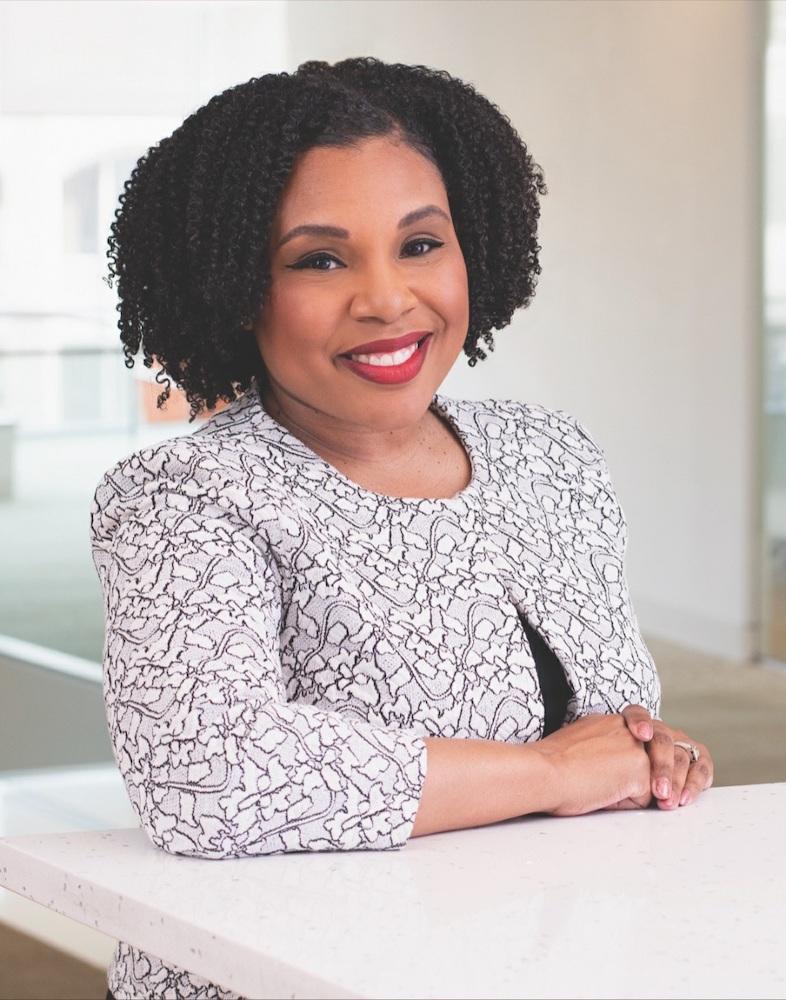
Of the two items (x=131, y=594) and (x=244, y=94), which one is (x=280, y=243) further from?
(x=131, y=594)

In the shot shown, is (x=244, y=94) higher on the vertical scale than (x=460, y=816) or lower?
higher

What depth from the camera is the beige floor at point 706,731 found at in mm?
3660

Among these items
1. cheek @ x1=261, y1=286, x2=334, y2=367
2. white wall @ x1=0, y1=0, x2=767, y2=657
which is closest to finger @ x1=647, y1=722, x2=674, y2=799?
cheek @ x1=261, y1=286, x2=334, y2=367

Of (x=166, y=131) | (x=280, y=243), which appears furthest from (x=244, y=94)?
(x=166, y=131)

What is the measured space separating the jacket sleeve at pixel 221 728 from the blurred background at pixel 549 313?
2.27m

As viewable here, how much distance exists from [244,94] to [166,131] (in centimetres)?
265

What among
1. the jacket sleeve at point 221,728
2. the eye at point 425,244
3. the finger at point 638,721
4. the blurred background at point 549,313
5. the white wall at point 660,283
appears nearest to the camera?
the jacket sleeve at point 221,728

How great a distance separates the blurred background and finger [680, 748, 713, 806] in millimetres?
2252

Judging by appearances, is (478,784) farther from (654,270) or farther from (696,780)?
(654,270)

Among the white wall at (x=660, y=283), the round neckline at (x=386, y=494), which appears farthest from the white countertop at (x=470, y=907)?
the white wall at (x=660, y=283)

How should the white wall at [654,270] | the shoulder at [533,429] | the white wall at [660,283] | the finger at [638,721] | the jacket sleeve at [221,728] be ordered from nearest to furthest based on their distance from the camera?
the jacket sleeve at [221,728]
the finger at [638,721]
the shoulder at [533,429]
the white wall at [654,270]
the white wall at [660,283]

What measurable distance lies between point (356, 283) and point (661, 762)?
0.61 m

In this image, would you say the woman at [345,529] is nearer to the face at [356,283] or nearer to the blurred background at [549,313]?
the face at [356,283]

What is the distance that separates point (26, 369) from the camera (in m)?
4.43
